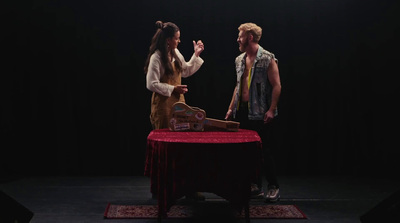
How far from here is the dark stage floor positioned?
4.77 meters

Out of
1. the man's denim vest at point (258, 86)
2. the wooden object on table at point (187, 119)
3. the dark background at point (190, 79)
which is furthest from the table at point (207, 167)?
the dark background at point (190, 79)

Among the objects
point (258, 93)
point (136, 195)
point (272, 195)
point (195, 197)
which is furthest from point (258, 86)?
point (136, 195)

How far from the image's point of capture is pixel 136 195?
18.8 ft

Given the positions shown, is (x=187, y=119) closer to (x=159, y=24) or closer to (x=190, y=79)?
(x=159, y=24)

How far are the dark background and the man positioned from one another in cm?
148

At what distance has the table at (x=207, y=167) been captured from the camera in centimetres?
413

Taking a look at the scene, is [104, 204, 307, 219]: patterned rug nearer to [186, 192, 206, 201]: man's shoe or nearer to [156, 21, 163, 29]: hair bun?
[186, 192, 206, 201]: man's shoe

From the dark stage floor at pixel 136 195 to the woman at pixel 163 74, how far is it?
848 millimetres

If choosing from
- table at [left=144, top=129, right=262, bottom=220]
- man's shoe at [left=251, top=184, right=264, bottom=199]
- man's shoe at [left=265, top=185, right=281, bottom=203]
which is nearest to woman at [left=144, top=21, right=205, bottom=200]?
man's shoe at [left=251, top=184, right=264, bottom=199]

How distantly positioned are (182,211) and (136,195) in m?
0.96

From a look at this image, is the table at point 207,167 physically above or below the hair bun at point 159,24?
below

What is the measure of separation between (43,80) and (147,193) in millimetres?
1959

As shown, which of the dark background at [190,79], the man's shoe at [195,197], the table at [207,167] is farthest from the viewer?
the dark background at [190,79]

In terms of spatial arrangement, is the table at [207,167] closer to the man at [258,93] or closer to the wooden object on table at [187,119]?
the wooden object on table at [187,119]
